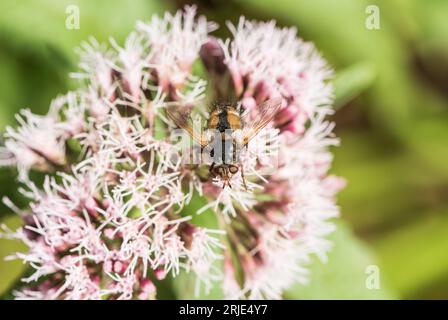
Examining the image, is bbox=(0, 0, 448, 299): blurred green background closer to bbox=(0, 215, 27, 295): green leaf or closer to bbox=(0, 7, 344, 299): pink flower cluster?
bbox=(0, 215, 27, 295): green leaf

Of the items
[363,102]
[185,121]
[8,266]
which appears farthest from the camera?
[363,102]

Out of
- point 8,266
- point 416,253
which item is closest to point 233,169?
point 8,266

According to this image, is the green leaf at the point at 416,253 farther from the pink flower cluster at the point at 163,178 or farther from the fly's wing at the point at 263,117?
the fly's wing at the point at 263,117

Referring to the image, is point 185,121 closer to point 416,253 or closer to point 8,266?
point 8,266

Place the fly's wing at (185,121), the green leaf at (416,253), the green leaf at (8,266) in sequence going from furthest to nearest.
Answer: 1. the green leaf at (416,253)
2. the green leaf at (8,266)
3. the fly's wing at (185,121)

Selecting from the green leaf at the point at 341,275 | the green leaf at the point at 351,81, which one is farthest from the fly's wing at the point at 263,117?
the green leaf at the point at 341,275

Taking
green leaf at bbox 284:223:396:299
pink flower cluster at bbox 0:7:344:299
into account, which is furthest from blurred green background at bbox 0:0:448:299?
pink flower cluster at bbox 0:7:344:299
